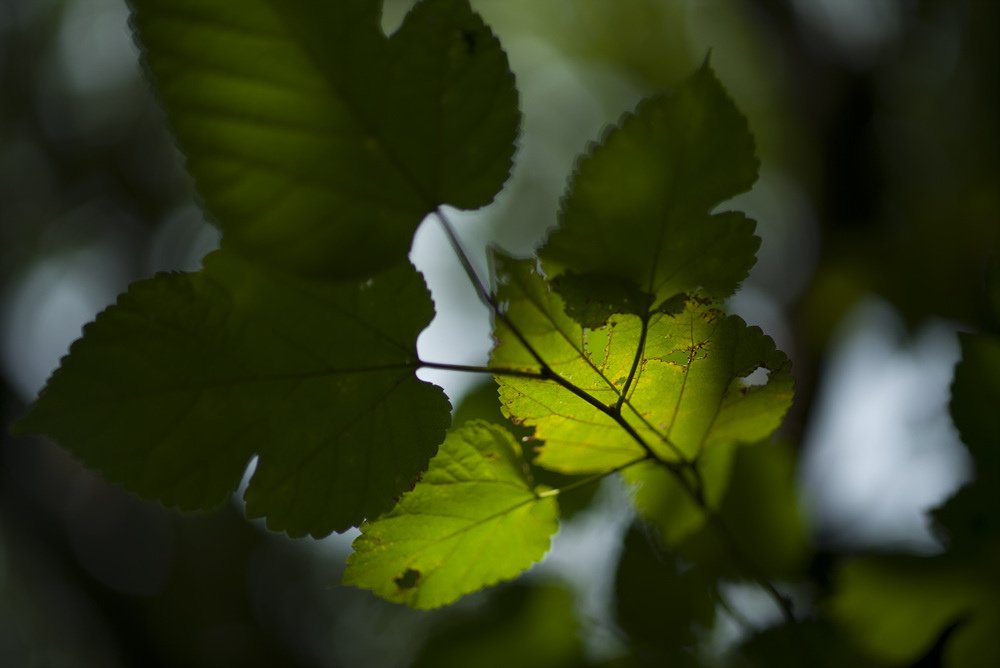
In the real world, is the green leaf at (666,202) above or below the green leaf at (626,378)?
above

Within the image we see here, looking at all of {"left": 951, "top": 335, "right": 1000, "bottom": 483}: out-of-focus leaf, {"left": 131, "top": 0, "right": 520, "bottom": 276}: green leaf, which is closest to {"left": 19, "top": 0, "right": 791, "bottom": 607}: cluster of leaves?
{"left": 131, "top": 0, "right": 520, "bottom": 276}: green leaf

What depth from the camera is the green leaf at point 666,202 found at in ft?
1.30

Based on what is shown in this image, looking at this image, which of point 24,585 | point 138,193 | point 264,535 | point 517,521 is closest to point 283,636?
point 264,535

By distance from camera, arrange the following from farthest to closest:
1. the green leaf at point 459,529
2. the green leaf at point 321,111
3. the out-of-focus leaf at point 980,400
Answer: the out-of-focus leaf at point 980,400 → the green leaf at point 459,529 → the green leaf at point 321,111

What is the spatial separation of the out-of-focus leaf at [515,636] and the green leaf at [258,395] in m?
0.51

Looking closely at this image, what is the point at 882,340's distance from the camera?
165 centimetres

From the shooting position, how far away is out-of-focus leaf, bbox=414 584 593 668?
860 mm

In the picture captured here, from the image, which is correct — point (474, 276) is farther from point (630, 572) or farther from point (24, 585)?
point (24, 585)

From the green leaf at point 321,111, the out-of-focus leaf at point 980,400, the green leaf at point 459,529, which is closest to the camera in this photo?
the green leaf at point 321,111

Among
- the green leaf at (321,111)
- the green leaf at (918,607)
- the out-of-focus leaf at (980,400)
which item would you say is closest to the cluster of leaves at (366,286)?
the green leaf at (321,111)

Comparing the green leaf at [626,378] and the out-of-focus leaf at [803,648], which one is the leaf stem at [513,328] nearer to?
the green leaf at [626,378]

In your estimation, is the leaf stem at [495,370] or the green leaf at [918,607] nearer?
the leaf stem at [495,370]

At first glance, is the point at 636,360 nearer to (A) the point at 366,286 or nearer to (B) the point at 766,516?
(A) the point at 366,286

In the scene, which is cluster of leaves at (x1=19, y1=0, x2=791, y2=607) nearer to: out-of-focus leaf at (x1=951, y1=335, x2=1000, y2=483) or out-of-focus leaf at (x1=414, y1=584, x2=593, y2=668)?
out-of-focus leaf at (x1=951, y1=335, x2=1000, y2=483)
